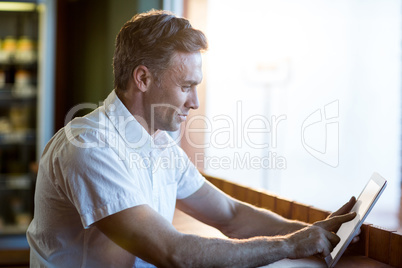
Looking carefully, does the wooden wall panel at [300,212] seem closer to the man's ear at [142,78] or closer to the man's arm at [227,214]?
the man's arm at [227,214]

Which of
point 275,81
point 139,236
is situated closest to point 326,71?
point 275,81

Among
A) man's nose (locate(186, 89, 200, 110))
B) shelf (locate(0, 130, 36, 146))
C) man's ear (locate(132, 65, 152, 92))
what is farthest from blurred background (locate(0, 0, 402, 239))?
man's ear (locate(132, 65, 152, 92))

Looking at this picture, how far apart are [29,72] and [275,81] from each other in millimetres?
1908

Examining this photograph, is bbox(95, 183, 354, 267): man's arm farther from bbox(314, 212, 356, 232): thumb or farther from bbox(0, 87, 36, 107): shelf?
bbox(0, 87, 36, 107): shelf

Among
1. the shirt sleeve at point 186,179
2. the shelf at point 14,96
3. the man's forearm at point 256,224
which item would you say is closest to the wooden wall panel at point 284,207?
the man's forearm at point 256,224

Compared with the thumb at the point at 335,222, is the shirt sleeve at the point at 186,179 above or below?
above

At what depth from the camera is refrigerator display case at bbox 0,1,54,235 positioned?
11.5 feet

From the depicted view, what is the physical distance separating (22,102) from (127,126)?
2.60m

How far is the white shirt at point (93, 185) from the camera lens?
1.14 metres

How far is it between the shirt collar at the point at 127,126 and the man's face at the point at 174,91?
0.06 m

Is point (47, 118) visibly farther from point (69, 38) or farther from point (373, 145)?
point (373, 145)

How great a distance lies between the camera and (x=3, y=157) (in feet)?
12.2

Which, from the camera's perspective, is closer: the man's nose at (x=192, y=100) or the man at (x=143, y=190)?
the man at (x=143, y=190)

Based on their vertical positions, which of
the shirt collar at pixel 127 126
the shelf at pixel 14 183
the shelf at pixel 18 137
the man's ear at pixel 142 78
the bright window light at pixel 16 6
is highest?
the bright window light at pixel 16 6
